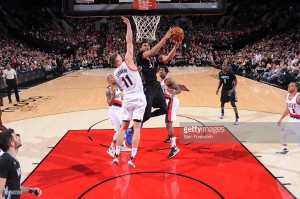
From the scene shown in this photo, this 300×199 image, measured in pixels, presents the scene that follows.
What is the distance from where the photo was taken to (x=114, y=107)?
19.7 ft

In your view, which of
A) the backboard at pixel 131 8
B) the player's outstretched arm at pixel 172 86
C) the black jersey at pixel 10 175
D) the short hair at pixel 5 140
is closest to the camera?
the black jersey at pixel 10 175

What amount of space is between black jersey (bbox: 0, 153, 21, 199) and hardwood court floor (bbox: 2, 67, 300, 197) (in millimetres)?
2084

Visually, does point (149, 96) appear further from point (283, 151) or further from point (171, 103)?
point (283, 151)

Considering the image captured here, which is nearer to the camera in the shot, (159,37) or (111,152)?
(111,152)

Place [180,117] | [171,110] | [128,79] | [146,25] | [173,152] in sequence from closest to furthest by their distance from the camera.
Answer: [128,79], [173,152], [171,110], [180,117], [146,25]

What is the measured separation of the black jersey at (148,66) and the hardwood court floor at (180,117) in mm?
2565

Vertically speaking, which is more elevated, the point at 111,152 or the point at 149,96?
the point at 149,96

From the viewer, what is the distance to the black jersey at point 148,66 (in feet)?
17.7

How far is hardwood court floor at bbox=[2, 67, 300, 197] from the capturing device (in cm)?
566

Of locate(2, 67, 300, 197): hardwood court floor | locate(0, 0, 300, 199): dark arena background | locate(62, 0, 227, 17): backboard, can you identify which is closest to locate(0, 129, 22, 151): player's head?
locate(0, 0, 300, 199): dark arena background

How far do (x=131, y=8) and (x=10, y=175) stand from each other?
4.51 m

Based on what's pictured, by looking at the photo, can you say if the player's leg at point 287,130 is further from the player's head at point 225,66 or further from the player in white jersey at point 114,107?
the player in white jersey at point 114,107

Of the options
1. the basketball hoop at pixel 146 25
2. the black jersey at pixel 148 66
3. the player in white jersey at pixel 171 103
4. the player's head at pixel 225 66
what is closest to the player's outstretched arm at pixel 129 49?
the black jersey at pixel 148 66

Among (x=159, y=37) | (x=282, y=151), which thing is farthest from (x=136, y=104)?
(x=159, y=37)
